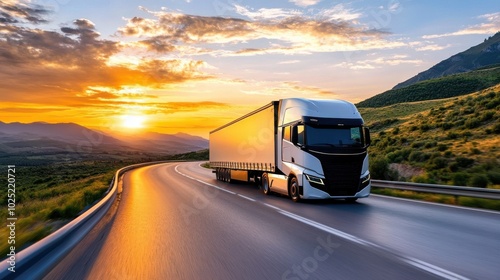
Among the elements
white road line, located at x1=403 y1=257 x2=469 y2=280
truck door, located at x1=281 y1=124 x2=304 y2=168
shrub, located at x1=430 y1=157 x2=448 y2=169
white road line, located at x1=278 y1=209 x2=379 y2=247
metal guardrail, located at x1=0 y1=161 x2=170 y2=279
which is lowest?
white road line, located at x1=278 y1=209 x2=379 y2=247

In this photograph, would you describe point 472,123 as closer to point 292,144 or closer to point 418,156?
point 418,156

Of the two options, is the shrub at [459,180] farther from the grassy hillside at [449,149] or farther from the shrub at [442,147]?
the shrub at [442,147]

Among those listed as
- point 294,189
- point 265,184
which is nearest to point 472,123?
point 265,184

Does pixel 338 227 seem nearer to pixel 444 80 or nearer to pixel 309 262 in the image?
pixel 309 262

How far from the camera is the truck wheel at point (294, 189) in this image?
51.5 ft

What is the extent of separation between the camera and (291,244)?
325 inches

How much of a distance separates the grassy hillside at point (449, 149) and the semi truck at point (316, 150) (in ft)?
22.2

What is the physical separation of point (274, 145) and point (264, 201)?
2.60m

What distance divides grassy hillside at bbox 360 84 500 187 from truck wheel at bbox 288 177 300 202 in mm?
7983

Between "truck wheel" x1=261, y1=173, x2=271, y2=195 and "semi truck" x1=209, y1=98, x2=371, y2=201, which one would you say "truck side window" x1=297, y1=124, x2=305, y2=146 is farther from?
"truck wheel" x1=261, y1=173, x2=271, y2=195

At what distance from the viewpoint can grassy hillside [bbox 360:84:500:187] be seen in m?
25.3

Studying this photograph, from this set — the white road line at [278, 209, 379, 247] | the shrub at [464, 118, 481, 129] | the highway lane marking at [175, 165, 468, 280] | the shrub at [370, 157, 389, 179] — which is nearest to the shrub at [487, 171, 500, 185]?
the shrub at [370, 157, 389, 179]

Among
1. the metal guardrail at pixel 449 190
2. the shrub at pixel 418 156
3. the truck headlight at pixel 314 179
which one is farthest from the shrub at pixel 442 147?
the truck headlight at pixel 314 179

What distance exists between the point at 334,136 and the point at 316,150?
36.6 inches
